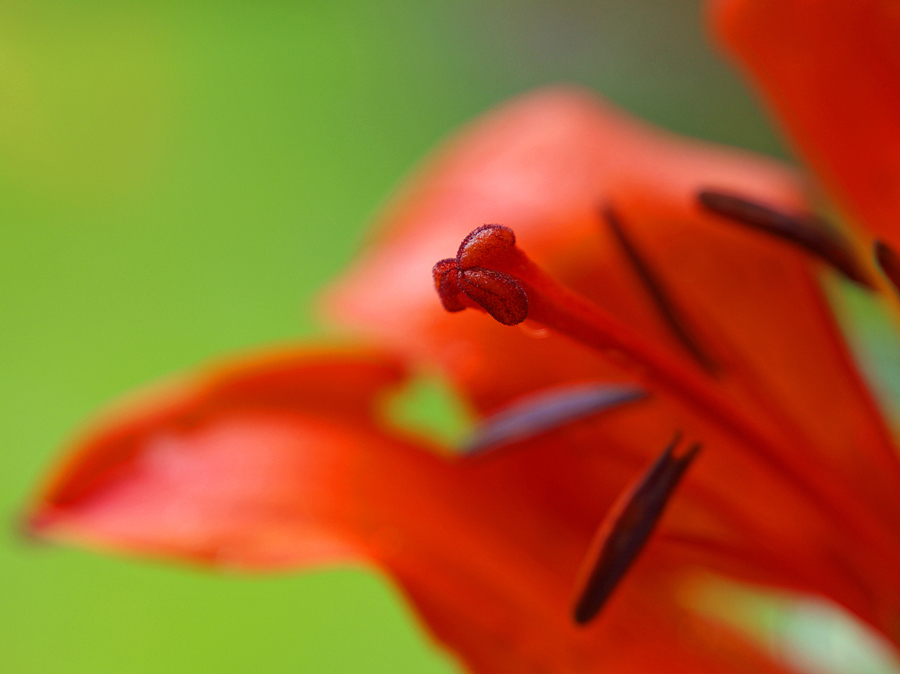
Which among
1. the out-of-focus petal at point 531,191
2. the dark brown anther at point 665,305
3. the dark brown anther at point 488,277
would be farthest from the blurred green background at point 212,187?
the dark brown anther at point 488,277

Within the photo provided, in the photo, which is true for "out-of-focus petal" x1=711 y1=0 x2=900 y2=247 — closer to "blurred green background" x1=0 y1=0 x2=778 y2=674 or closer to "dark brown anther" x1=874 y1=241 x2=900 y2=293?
"dark brown anther" x1=874 y1=241 x2=900 y2=293

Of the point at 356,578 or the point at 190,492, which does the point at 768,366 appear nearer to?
the point at 190,492

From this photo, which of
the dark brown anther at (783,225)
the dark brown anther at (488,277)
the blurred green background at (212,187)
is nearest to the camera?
the dark brown anther at (488,277)

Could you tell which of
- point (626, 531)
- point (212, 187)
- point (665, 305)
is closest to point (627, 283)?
point (665, 305)

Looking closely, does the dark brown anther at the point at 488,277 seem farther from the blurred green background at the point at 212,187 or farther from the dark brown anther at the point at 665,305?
the blurred green background at the point at 212,187

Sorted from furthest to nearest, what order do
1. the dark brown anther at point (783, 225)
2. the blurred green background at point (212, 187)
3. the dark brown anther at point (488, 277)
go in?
the blurred green background at point (212, 187), the dark brown anther at point (783, 225), the dark brown anther at point (488, 277)

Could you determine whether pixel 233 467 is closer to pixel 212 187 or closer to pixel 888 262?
pixel 888 262

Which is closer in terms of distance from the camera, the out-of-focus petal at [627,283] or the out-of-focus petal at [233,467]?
the out-of-focus petal at [233,467]
